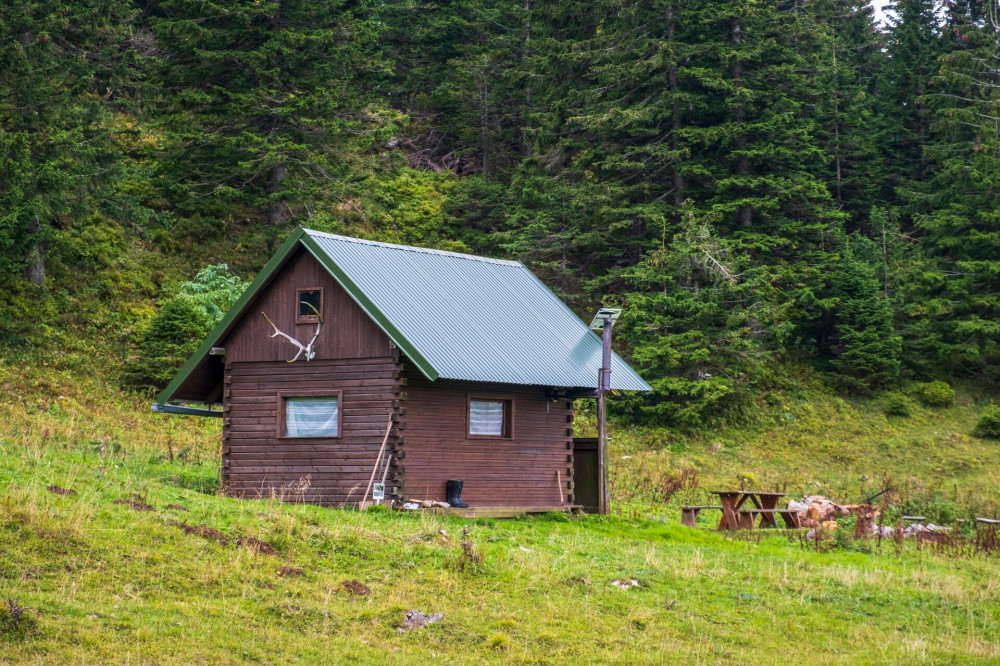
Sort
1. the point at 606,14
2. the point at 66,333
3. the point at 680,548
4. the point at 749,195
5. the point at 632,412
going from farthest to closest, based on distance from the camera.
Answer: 1. the point at 606,14
2. the point at 749,195
3. the point at 632,412
4. the point at 66,333
5. the point at 680,548

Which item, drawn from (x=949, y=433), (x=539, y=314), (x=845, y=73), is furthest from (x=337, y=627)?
(x=845, y=73)

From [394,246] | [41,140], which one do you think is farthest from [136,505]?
[41,140]

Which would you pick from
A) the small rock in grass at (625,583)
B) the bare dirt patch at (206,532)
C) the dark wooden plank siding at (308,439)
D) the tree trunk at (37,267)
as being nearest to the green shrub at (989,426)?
the dark wooden plank siding at (308,439)

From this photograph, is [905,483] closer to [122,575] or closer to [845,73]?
[122,575]

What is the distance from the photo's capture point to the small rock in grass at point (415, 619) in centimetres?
1321

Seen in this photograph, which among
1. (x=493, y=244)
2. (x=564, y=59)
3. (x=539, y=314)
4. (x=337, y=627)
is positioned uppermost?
(x=564, y=59)

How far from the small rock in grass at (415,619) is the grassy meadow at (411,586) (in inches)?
4.2

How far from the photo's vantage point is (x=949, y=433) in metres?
40.6

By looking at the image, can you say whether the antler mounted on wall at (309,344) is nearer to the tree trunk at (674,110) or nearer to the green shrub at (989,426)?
the tree trunk at (674,110)

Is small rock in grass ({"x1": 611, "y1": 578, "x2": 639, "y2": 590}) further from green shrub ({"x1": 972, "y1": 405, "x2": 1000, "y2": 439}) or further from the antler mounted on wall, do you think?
green shrub ({"x1": 972, "y1": 405, "x2": 1000, "y2": 439})

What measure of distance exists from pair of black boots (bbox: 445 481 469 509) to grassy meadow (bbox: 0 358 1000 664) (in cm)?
107

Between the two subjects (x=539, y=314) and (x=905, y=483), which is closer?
(x=539, y=314)

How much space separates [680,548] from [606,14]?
3278 cm

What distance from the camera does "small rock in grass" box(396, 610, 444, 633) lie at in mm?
13212
